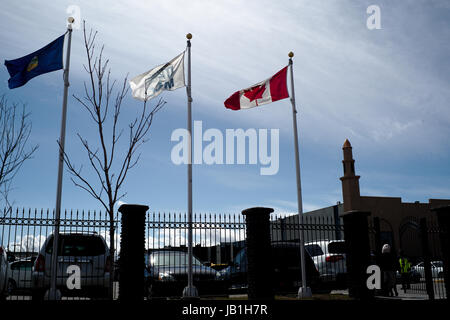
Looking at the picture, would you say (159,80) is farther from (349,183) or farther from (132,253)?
(349,183)

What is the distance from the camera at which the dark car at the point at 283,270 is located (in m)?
13.9

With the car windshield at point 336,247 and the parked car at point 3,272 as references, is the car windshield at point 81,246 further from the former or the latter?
the car windshield at point 336,247

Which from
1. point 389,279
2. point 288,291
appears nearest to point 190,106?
point 288,291

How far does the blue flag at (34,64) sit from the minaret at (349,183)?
1591 inches

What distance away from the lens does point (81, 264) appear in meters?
10.9

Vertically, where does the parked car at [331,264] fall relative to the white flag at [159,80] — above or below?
below

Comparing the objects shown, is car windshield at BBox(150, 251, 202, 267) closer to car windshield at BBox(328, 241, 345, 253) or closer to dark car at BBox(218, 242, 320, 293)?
dark car at BBox(218, 242, 320, 293)

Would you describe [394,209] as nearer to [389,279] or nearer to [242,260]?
[389,279]

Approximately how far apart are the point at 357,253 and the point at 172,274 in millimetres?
5739

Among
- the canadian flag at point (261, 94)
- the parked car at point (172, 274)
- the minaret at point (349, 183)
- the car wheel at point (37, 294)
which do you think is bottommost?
the car wheel at point (37, 294)

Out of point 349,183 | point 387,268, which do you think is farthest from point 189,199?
point 349,183

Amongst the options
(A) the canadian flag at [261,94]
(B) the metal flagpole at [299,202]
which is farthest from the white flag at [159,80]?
(B) the metal flagpole at [299,202]
